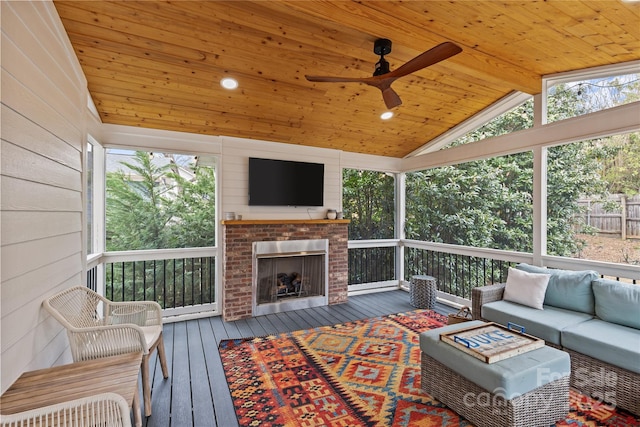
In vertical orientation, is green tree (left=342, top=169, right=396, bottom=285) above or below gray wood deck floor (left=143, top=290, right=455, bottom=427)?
above

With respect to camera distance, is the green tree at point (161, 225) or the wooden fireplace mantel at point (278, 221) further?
the wooden fireplace mantel at point (278, 221)

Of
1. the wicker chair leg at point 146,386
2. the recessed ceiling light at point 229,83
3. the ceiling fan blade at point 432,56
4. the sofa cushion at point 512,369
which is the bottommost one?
the wicker chair leg at point 146,386

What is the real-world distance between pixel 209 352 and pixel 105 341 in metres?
1.36

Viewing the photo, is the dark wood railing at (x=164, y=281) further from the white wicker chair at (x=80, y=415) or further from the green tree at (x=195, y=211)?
the white wicker chair at (x=80, y=415)

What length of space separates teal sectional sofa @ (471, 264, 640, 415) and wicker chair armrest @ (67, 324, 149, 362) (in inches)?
128

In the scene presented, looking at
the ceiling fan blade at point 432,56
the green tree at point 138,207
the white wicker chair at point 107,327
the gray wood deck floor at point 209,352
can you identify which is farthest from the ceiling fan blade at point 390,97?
the green tree at point 138,207

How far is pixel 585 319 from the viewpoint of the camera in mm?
2697

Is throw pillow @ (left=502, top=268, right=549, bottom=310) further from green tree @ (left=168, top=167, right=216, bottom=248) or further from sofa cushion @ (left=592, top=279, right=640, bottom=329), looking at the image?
green tree @ (left=168, top=167, right=216, bottom=248)

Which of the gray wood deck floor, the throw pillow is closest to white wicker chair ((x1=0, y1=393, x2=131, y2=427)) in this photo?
the gray wood deck floor

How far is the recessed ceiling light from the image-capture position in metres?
3.19

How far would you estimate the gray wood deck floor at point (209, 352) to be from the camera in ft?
7.23

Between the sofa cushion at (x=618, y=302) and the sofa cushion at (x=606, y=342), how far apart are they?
2.5 inches

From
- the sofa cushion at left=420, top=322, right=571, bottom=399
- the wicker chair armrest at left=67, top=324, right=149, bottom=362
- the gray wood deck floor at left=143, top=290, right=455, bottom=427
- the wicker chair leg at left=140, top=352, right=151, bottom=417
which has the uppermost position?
the wicker chair armrest at left=67, top=324, right=149, bottom=362

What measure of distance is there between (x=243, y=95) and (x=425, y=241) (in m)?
3.86
